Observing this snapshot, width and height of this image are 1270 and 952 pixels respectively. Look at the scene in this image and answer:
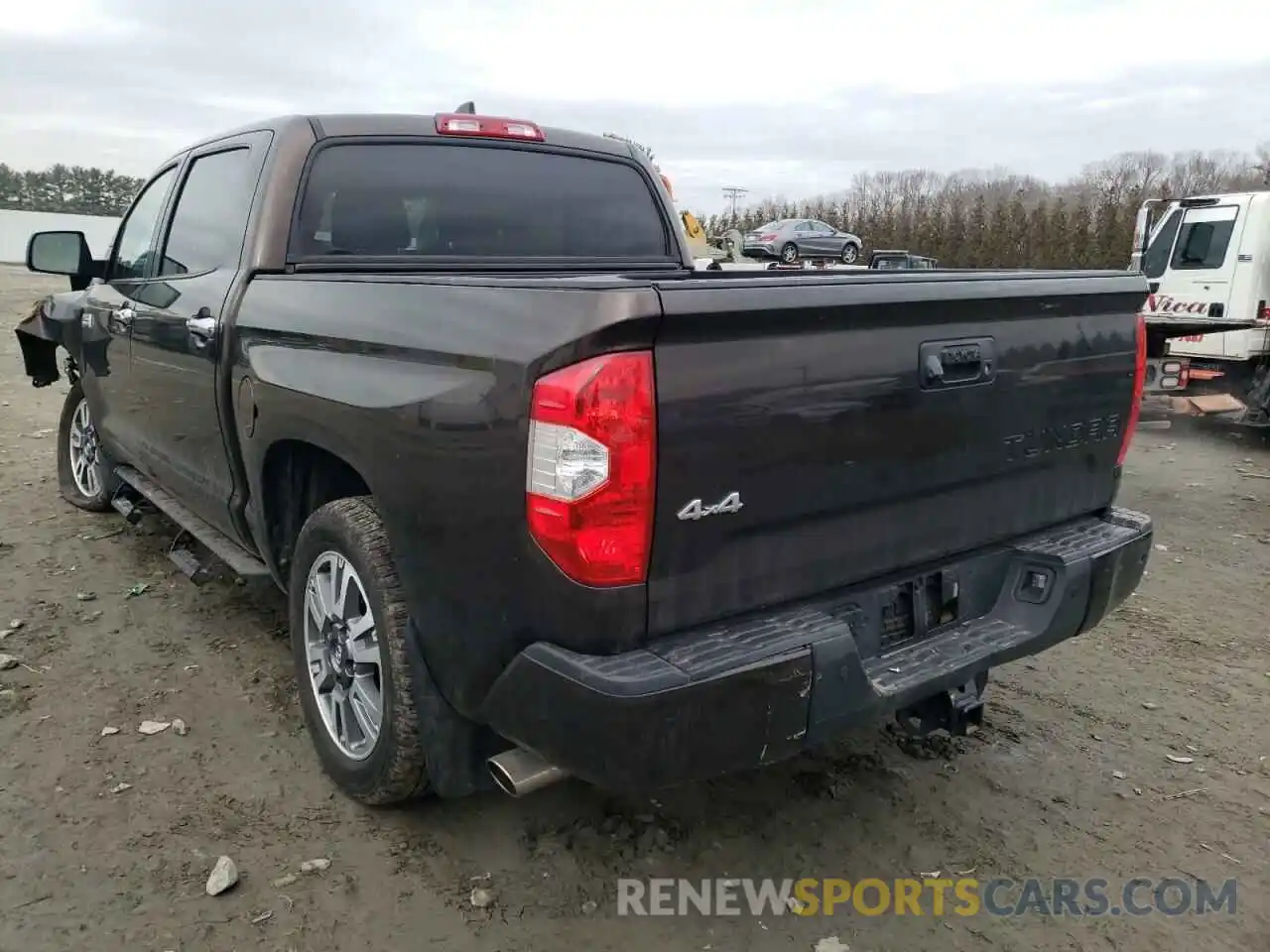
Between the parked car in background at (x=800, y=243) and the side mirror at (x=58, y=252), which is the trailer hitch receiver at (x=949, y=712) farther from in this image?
the parked car in background at (x=800, y=243)

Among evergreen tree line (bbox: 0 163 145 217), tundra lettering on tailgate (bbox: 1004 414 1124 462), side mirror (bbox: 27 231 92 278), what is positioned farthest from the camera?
evergreen tree line (bbox: 0 163 145 217)

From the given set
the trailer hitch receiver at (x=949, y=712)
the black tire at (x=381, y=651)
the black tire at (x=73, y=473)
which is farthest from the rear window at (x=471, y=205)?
the black tire at (x=73, y=473)

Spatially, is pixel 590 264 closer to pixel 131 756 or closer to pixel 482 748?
pixel 482 748

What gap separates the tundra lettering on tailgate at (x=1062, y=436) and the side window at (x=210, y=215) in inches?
102

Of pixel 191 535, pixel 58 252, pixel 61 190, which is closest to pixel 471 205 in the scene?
pixel 191 535

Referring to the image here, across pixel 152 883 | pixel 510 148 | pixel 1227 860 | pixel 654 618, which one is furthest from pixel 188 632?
pixel 1227 860

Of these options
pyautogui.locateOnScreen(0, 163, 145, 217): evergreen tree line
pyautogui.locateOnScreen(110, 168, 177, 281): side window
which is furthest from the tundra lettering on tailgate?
pyautogui.locateOnScreen(0, 163, 145, 217): evergreen tree line

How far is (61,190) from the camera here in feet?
148

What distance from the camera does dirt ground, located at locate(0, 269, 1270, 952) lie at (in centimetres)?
243

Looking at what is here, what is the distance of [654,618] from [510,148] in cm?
247

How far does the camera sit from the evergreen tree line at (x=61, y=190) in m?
43.2

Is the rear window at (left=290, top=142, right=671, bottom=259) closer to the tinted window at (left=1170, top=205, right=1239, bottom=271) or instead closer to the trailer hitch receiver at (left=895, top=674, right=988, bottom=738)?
the trailer hitch receiver at (left=895, top=674, right=988, bottom=738)

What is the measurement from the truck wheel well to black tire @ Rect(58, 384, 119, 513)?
8.39ft

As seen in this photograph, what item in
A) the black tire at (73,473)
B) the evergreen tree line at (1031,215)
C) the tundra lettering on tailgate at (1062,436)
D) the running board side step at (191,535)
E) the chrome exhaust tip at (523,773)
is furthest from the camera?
the evergreen tree line at (1031,215)
